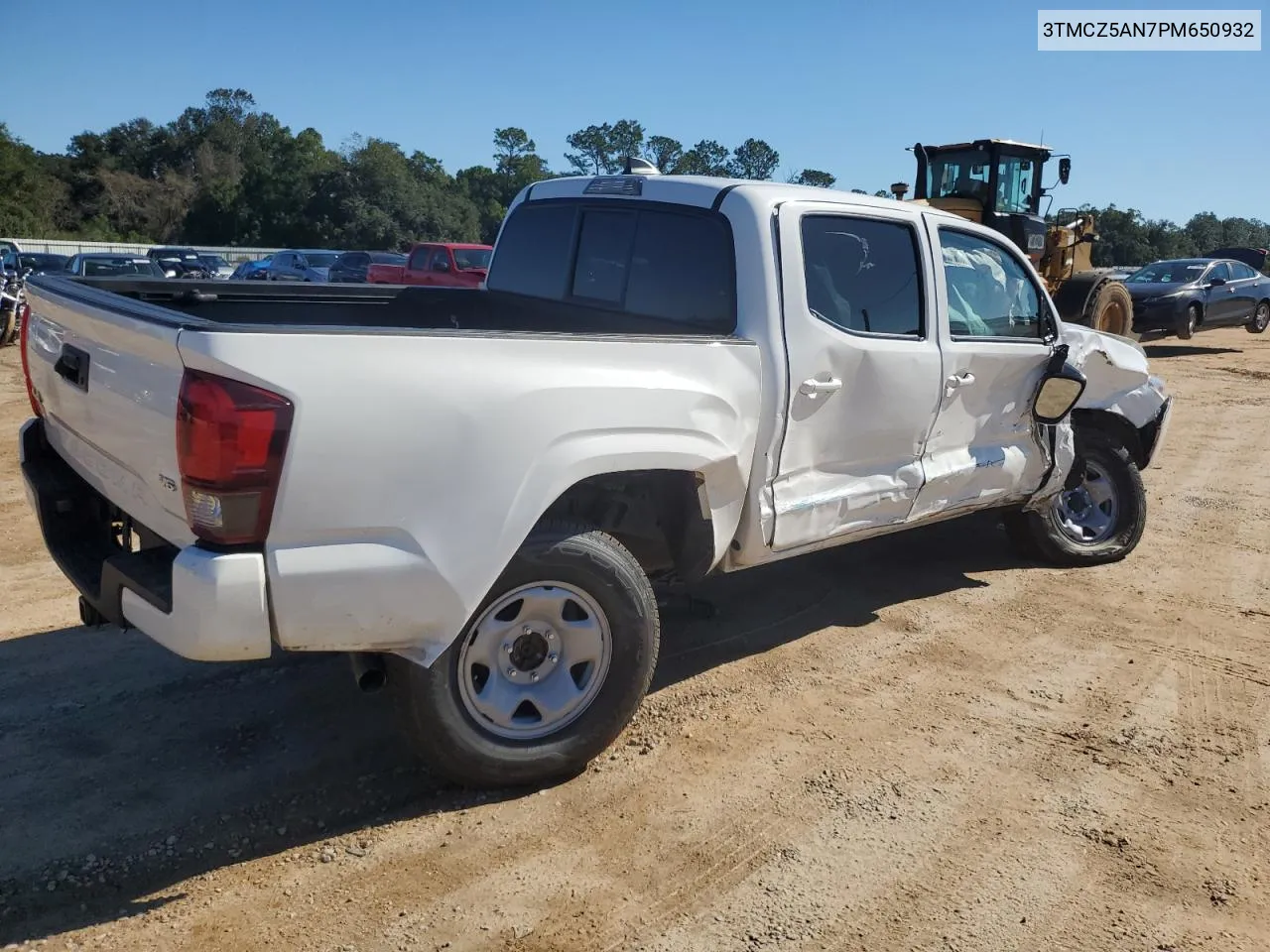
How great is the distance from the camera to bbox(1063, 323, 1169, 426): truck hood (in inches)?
227

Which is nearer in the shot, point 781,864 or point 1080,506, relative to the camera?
point 781,864

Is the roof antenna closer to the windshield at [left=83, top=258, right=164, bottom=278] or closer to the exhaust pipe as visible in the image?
the exhaust pipe

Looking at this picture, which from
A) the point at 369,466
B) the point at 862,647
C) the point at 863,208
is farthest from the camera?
the point at 862,647

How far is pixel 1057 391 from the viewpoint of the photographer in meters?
5.31

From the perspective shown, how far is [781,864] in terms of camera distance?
315 cm

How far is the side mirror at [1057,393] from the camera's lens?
5.30 metres

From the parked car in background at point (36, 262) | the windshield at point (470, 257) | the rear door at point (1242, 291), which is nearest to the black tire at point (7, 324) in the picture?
the parked car in background at point (36, 262)

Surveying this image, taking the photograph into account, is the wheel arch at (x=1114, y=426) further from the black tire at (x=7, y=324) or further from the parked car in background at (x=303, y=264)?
the parked car in background at (x=303, y=264)

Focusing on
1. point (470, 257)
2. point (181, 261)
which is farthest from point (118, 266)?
point (181, 261)

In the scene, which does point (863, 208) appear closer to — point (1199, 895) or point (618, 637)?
point (618, 637)

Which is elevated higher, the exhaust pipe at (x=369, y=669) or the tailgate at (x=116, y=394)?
the tailgate at (x=116, y=394)

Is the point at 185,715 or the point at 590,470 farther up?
the point at 590,470

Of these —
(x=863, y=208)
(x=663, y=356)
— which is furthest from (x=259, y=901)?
(x=863, y=208)

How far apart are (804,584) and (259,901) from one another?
11.3 ft
